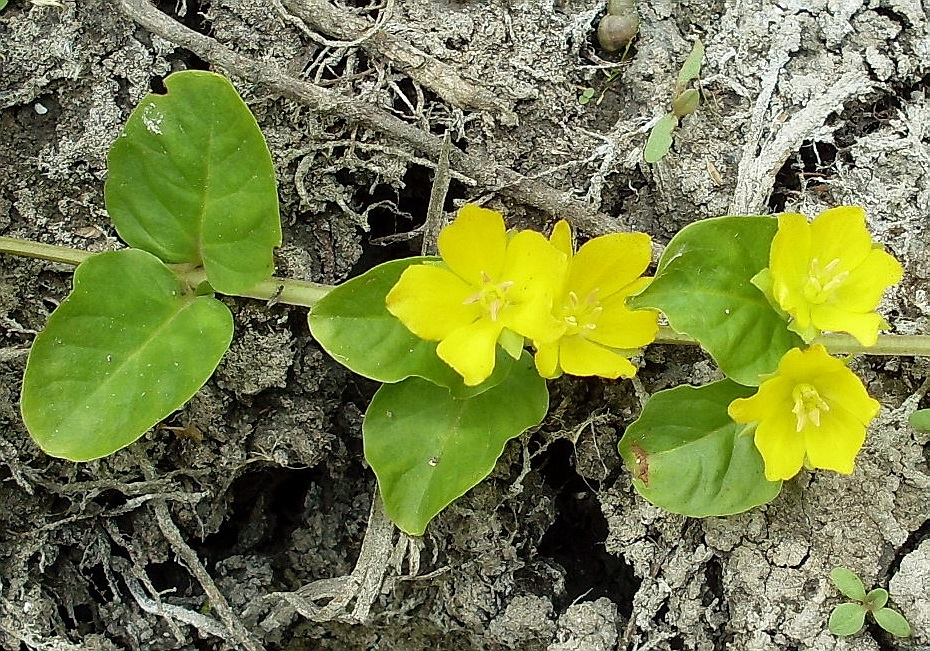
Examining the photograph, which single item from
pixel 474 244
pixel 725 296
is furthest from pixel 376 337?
pixel 725 296

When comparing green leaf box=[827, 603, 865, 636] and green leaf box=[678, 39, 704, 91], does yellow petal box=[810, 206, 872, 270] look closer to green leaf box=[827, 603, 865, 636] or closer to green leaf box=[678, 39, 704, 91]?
green leaf box=[678, 39, 704, 91]

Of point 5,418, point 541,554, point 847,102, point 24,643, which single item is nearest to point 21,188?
point 5,418

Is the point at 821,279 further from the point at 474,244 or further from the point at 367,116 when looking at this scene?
the point at 367,116

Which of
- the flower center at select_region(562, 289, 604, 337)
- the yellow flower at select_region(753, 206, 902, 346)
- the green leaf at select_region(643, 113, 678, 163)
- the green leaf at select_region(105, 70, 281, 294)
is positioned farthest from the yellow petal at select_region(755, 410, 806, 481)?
the green leaf at select_region(105, 70, 281, 294)

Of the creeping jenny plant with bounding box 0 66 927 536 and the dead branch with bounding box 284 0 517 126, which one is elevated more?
the dead branch with bounding box 284 0 517 126

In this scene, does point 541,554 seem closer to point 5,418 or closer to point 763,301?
point 763,301

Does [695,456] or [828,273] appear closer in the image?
[828,273]

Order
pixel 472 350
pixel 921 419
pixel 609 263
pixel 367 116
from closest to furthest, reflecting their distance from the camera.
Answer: pixel 472 350 → pixel 609 263 → pixel 921 419 → pixel 367 116

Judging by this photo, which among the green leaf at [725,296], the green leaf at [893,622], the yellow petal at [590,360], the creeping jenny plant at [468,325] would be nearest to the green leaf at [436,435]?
the creeping jenny plant at [468,325]
